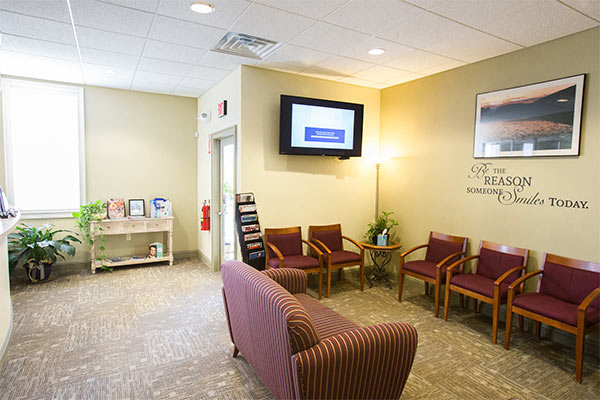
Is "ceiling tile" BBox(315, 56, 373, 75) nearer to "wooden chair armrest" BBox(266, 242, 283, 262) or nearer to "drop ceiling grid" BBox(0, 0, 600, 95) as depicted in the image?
"drop ceiling grid" BBox(0, 0, 600, 95)

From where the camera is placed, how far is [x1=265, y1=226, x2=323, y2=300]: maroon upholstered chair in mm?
4188

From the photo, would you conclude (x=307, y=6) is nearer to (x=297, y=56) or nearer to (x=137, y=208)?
(x=297, y=56)

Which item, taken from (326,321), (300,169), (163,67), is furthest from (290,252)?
(163,67)

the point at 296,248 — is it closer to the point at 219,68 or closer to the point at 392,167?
the point at 392,167

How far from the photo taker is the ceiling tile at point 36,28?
9.98 ft

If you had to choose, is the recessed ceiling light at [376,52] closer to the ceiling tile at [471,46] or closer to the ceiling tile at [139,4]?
the ceiling tile at [471,46]

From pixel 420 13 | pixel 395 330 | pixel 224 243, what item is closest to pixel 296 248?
pixel 224 243

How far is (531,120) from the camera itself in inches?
138

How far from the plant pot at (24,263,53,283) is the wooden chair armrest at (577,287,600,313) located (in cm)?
598

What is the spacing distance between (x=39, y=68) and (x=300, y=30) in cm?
366

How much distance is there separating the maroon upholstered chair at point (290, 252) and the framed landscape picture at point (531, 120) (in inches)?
89.0

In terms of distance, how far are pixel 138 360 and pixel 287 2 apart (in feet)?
10.1

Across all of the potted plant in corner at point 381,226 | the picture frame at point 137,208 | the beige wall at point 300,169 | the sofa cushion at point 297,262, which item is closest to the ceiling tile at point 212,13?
the beige wall at point 300,169

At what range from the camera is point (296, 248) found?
4.59 metres
